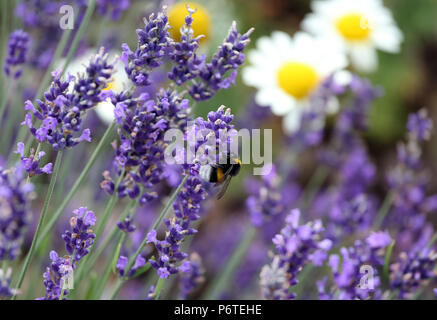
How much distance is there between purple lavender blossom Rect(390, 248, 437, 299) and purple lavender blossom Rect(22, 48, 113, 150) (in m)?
0.62

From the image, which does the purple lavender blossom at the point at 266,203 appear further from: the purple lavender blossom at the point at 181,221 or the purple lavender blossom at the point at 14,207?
the purple lavender blossom at the point at 14,207

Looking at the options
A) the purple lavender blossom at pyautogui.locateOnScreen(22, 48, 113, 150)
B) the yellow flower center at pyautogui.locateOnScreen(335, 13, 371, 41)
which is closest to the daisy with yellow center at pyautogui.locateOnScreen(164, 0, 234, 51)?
the yellow flower center at pyautogui.locateOnScreen(335, 13, 371, 41)

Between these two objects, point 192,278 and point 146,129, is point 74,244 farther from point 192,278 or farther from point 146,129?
point 192,278

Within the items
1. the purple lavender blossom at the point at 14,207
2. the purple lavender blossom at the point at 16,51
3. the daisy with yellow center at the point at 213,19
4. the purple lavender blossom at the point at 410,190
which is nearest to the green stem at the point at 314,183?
the purple lavender blossom at the point at 410,190

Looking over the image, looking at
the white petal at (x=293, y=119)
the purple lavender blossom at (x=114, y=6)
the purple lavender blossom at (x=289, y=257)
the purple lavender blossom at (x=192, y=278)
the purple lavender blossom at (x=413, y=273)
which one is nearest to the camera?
the purple lavender blossom at (x=289, y=257)

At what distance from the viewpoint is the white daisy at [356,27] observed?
202cm

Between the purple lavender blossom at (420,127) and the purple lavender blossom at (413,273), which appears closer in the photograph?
the purple lavender blossom at (413,273)

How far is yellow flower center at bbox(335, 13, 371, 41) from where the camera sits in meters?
2.04

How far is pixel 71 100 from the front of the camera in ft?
2.63

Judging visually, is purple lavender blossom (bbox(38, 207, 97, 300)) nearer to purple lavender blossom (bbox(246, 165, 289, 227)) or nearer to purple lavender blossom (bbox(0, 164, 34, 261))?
purple lavender blossom (bbox(0, 164, 34, 261))

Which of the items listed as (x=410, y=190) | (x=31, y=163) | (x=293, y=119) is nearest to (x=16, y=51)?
(x=31, y=163)

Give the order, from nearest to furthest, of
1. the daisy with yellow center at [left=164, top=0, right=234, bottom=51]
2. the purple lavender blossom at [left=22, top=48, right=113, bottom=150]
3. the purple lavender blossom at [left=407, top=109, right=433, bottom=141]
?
1. the purple lavender blossom at [left=22, top=48, right=113, bottom=150]
2. the purple lavender blossom at [left=407, top=109, right=433, bottom=141]
3. the daisy with yellow center at [left=164, top=0, right=234, bottom=51]

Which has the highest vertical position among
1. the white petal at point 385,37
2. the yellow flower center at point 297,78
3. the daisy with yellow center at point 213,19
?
the daisy with yellow center at point 213,19

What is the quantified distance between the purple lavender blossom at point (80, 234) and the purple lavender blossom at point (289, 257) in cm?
29
